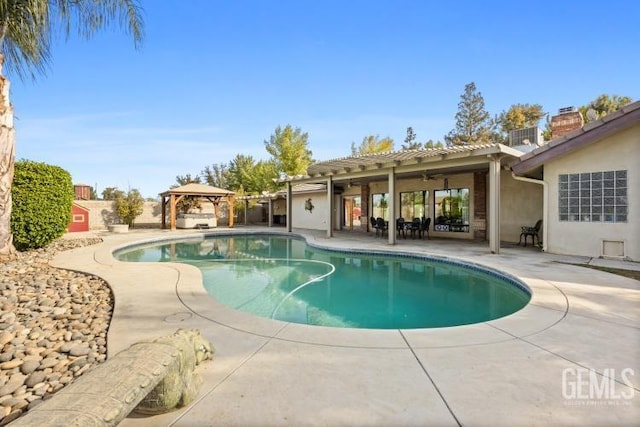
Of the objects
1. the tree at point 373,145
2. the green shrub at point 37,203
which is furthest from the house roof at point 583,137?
the tree at point 373,145

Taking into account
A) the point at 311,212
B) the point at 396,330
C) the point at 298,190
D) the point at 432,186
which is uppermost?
the point at 298,190

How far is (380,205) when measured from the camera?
17.5 meters

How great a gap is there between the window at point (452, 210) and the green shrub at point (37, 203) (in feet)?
49.3

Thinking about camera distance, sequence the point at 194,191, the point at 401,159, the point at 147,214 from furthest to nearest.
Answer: the point at 147,214 → the point at 194,191 → the point at 401,159

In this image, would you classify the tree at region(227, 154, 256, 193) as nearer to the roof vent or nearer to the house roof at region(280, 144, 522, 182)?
the house roof at region(280, 144, 522, 182)

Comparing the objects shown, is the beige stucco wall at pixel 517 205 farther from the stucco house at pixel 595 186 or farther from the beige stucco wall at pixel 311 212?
the beige stucco wall at pixel 311 212

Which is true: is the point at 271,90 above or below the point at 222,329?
above

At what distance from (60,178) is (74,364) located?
33.5 feet

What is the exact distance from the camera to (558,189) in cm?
928

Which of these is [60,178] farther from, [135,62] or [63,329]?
[63,329]

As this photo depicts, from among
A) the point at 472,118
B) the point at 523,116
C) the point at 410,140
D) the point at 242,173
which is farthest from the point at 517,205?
the point at 410,140

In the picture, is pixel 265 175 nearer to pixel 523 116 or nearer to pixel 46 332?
pixel 46 332

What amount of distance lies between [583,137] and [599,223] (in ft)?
7.96

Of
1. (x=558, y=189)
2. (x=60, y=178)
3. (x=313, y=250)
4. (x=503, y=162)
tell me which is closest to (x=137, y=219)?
(x=60, y=178)
